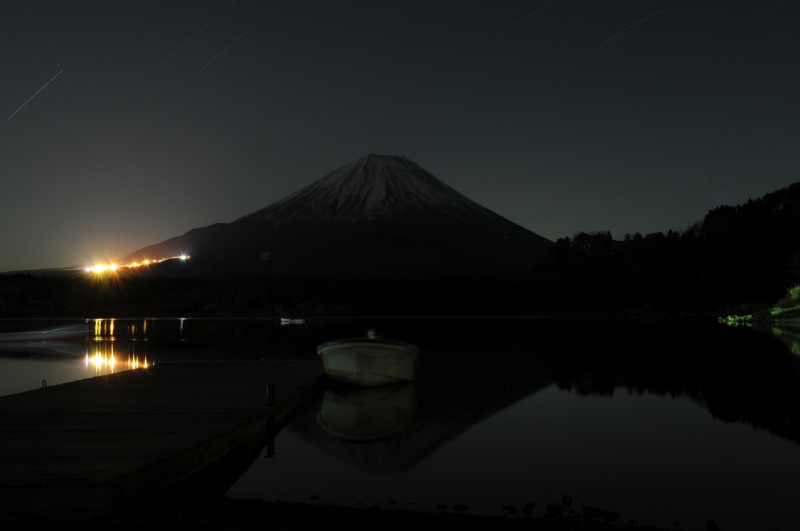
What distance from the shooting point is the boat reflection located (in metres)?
10.6

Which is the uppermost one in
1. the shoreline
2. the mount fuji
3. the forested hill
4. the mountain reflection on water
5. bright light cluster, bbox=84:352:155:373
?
the mount fuji

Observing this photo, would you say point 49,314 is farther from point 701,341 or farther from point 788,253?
point 788,253

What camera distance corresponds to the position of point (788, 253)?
6181 cm

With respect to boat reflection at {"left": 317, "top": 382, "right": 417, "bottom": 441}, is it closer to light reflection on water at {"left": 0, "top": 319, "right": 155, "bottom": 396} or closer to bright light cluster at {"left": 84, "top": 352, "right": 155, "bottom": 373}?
light reflection on water at {"left": 0, "top": 319, "right": 155, "bottom": 396}

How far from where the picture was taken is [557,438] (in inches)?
414

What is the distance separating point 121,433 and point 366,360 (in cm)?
757

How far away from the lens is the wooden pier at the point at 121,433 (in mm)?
5207

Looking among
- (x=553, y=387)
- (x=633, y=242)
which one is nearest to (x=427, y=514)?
(x=553, y=387)

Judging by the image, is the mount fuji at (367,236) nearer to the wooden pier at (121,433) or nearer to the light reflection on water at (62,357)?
the light reflection on water at (62,357)

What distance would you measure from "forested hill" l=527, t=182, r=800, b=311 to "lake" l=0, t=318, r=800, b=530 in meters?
39.9

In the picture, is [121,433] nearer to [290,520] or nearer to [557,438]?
[290,520]

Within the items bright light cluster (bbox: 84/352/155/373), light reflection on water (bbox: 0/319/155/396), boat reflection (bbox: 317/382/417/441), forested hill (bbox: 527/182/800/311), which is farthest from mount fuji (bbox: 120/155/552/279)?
boat reflection (bbox: 317/382/417/441)

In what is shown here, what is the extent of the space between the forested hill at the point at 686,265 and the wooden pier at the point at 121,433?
5501 cm

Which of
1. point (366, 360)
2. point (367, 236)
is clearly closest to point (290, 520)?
point (366, 360)
